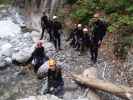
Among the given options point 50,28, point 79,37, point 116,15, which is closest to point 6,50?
point 50,28

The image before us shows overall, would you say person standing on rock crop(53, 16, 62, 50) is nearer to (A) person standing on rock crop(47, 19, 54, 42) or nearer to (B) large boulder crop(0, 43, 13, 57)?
(A) person standing on rock crop(47, 19, 54, 42)

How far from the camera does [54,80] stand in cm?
1591

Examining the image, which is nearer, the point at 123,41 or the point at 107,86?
the point at 107,86

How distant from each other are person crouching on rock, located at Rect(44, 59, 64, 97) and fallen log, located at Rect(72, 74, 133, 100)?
0.73 metres

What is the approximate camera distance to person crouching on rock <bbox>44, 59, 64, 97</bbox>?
15.8 m

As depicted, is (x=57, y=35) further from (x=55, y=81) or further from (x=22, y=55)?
(x=55, y=81)

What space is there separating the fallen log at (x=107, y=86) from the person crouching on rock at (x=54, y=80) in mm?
729

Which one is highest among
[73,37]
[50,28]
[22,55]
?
[50,28]

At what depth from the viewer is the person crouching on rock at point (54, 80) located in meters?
15.8

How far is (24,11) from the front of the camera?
2788 cm

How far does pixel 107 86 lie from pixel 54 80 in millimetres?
2343

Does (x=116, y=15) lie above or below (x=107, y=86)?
above

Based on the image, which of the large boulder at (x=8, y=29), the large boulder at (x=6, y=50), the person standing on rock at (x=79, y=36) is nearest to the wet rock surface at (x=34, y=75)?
the large boulder at (x=6, y=50)

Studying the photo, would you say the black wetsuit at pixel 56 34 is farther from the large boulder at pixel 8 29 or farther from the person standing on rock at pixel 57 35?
the large boulder at pixel 8 29
